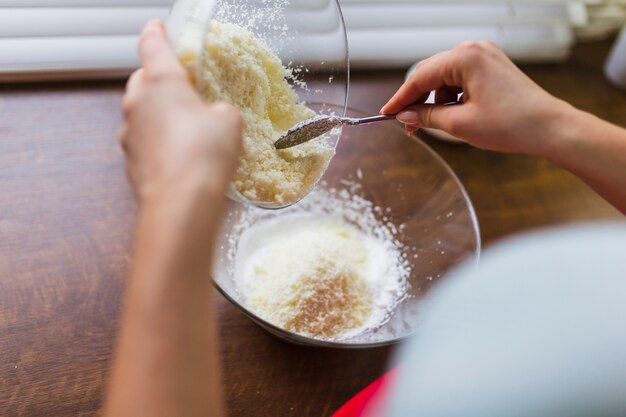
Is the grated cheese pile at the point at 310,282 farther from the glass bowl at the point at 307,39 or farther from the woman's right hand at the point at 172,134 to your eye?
the woman's right hand at the point at 172,134

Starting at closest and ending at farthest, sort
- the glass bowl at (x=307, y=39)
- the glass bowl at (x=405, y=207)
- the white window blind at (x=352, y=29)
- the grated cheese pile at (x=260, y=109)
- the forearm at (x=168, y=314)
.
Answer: the forearm at (x=168, y=314) < the grated cheese pile at (x=260, y=109) < the glass bowl at (x=307, y=39) < the glass bowl at (x=405, y=207) < the white window blind at (x=352, y=29)

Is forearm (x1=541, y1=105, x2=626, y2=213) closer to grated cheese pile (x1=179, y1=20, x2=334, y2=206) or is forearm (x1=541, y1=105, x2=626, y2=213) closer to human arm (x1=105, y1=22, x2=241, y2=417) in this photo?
grated cheese pile (x1=179, y1=20, x2=334, y2=206)

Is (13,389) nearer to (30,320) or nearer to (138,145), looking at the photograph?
(30,320)

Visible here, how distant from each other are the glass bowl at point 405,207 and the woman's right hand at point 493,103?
0.17 meters

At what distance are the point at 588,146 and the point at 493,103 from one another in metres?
0.13

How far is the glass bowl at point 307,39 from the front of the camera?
657mm

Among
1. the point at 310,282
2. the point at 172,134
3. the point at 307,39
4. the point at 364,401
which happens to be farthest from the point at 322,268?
the point at 172,134

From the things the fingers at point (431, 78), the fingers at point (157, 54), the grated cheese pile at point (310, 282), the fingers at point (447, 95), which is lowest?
the grated cheese pile at point (310, 282)

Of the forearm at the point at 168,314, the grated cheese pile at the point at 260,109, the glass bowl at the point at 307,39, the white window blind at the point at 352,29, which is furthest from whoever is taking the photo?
the white window blind at the point at 352,29

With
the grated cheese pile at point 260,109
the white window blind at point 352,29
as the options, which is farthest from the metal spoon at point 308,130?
the white window blind at point 352,29

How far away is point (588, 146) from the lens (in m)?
0.67

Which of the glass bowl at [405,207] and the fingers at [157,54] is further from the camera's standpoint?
the glass bowl at [405,207]

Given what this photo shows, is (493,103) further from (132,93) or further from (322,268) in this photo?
(132,93)

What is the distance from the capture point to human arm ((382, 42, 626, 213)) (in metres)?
0.66
